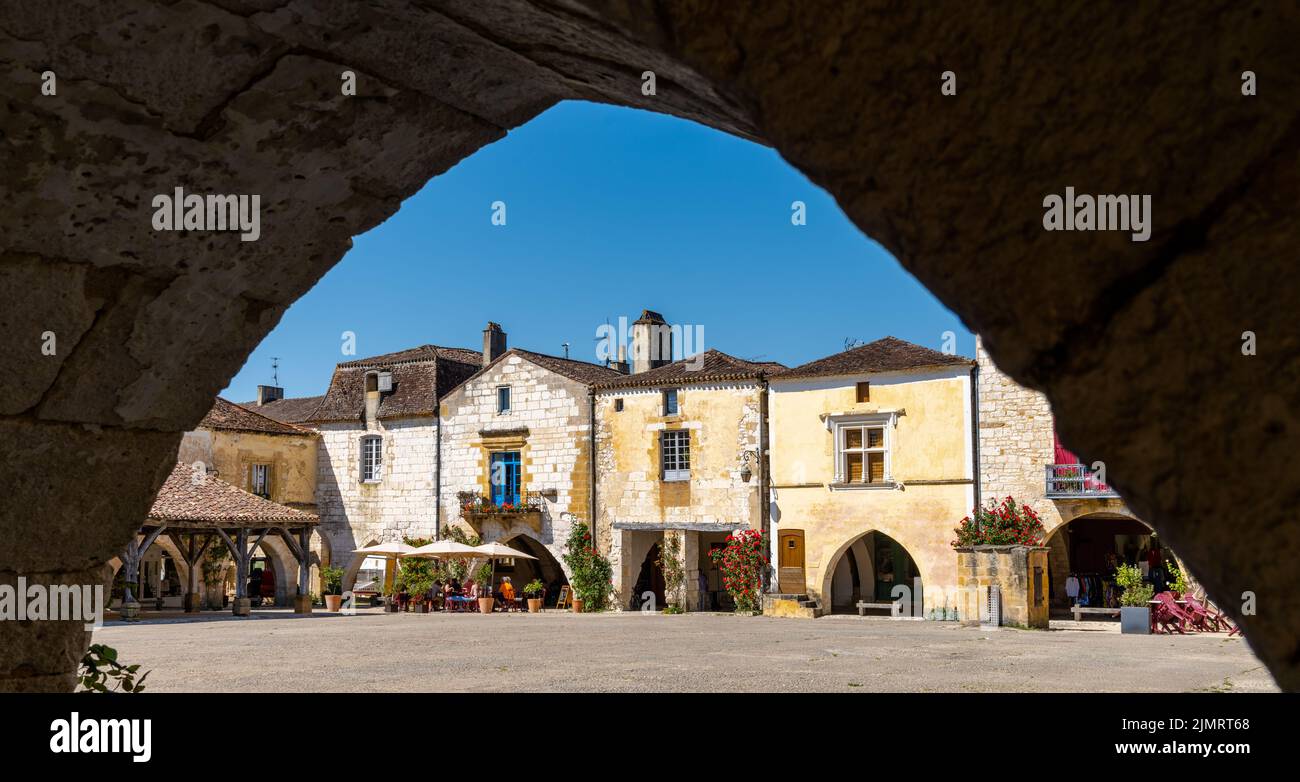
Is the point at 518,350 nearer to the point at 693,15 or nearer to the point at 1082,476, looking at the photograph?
the point at 1082,476

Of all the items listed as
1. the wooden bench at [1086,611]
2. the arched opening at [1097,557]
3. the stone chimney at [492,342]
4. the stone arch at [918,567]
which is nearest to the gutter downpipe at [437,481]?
the stone chimney at [492,342]

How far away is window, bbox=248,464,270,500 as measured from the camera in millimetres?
28281

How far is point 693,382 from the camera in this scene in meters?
24.4

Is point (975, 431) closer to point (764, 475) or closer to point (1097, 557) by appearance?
point (764, 475)

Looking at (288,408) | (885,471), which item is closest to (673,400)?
(885,471)

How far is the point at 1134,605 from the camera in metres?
18.0

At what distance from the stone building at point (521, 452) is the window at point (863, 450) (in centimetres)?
610

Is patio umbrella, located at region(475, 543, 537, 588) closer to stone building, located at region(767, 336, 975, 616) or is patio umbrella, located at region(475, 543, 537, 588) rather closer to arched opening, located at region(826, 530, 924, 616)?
stone building, located at region(767, 336, 975, 616)

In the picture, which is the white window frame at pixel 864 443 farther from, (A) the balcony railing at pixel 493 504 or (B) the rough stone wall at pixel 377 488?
(B) the rough stone wall at pixel 377 488

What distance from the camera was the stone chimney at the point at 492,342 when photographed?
30.2 meters

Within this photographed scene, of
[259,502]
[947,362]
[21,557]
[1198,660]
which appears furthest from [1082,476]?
[21,557]

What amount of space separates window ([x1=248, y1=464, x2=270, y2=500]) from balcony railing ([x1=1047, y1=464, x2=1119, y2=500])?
18948 millimetres

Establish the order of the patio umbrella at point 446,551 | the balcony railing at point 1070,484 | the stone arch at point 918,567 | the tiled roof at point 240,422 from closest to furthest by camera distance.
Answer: the balcony railing at point 1070,484 < the stone arch at point 918,567 < the patio umbrella at point 446,551 < the tiled roof at point 240,422

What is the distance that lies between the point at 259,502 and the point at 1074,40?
25053mm
